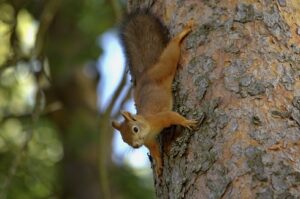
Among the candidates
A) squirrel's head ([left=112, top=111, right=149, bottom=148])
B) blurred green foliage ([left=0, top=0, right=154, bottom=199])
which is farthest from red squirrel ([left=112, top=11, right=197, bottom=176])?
blurred green foliage ([left=0, top=0, right=154, bottom=199])

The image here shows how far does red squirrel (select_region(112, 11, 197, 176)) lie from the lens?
2.22m

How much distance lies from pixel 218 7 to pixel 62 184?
11.1ft

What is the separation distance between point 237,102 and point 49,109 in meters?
1.72

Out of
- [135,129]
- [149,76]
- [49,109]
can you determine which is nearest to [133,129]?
[135,129]

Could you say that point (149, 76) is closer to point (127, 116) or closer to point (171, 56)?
point (127, 116)

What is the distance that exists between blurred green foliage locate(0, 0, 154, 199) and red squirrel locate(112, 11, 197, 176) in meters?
0.49

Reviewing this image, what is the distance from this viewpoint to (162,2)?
234cm

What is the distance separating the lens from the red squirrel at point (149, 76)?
2.22 meters

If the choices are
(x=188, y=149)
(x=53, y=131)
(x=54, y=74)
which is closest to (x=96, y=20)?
(x=54, y=74)

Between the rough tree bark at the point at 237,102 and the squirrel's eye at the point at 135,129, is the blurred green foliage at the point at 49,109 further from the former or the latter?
the rough tree bark at the point at 237,102

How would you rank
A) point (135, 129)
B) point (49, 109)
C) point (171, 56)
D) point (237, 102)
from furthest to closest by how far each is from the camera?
1. point (49, 109)
2. point (135, 129)
3. point (171, 56)
4. point (237, 102)

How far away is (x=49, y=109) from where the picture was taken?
3.46 meters

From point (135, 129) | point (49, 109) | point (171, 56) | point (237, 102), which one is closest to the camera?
point (237, 102)

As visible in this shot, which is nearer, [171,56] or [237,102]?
[237,102]
